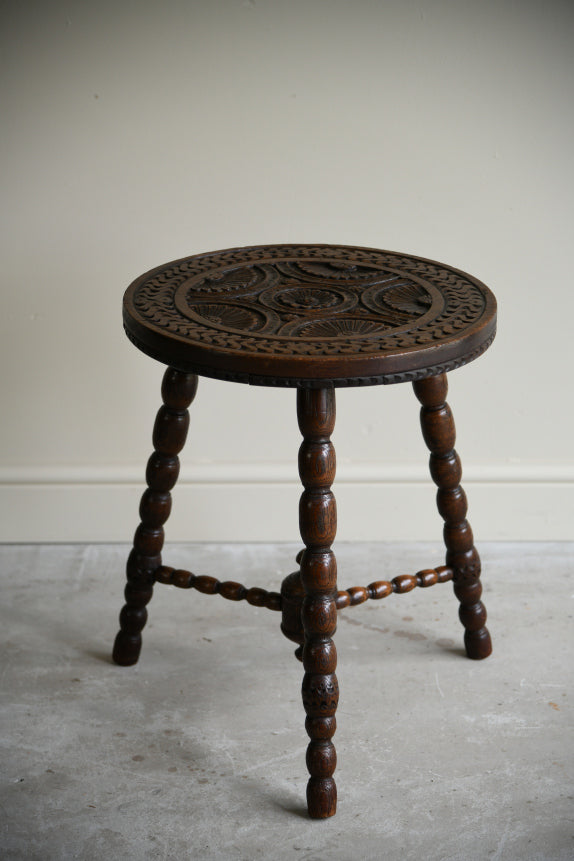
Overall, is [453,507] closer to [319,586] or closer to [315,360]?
[319,586]

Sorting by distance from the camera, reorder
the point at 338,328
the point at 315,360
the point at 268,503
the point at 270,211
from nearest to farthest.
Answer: the point at 315,360
the point at 338,328
the point at 270,211
the point at 268,503

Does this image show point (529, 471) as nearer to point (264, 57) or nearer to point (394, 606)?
point (394, 606)

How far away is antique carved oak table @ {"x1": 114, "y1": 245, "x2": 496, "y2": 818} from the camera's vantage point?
3.96 feet


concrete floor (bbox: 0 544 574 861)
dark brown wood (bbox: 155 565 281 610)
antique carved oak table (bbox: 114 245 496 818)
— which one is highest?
antique carved oak table (bbox: 114 245 496 818)

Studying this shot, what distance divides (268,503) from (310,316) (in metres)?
0.80

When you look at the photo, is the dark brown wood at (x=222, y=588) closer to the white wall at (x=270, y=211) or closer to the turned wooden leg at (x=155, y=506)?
the turned wooden leg at (x=155, y=506)

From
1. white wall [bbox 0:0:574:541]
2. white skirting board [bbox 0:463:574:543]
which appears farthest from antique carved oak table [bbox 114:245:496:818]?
white skirting board [bbox 0:463:574:543]

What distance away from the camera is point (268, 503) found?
2061mm

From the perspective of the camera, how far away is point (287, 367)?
117cm

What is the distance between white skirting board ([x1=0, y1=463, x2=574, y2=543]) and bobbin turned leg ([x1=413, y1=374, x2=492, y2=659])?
1.38 feet

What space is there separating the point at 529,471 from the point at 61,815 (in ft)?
3.87

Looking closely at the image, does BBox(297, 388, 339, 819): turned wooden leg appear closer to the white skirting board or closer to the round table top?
the round table top

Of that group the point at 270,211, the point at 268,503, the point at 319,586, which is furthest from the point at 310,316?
the point at 268,503

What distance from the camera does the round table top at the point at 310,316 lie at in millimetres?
1188
